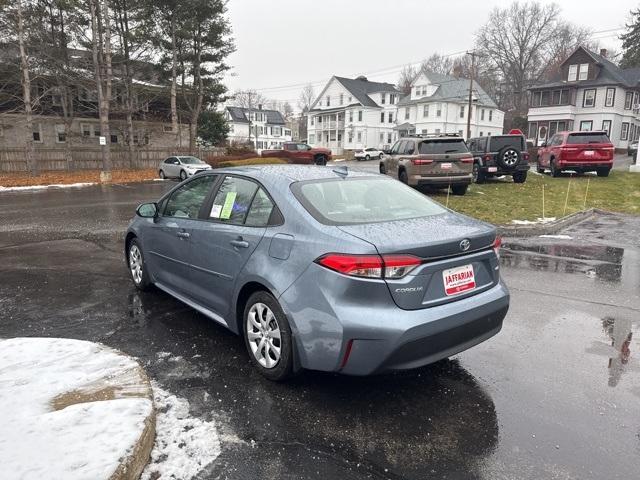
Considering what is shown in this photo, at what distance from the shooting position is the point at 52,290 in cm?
587

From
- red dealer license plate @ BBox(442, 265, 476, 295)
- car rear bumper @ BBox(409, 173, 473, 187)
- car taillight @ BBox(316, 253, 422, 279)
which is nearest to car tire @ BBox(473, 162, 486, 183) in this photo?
car rear bumper @ BBox(409, 173, 473, 187)

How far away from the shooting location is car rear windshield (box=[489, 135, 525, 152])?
675 inches

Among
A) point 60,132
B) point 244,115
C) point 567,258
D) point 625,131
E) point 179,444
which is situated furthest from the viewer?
point 244,115

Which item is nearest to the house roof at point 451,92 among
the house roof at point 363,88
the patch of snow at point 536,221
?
the house roof at point 363,88

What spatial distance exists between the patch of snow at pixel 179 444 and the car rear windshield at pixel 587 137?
64.4 ft

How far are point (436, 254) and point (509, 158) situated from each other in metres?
15.7

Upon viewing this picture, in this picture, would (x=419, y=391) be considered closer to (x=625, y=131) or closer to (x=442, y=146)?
(x=442, y=146)

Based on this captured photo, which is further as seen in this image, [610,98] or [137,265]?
[610,98]

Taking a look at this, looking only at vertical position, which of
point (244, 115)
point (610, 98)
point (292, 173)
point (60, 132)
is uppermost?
point (244, 115)

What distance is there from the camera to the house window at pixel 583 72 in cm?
4862

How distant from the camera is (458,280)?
3283 millimetres

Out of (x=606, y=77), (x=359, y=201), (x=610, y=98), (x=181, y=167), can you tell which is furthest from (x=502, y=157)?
(x=606, y=77)

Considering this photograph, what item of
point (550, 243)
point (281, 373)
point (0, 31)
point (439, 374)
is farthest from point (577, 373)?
point (0, 31)

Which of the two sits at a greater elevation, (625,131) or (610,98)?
(610,98)
